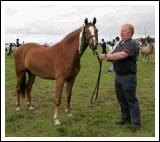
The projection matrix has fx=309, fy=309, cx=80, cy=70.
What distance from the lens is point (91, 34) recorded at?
5742mm

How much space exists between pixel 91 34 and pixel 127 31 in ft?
2.19

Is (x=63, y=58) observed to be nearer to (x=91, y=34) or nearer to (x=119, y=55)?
(x=91, y=34)

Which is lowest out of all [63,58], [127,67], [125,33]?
[127,67]

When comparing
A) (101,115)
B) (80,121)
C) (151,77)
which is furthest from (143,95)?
(151,77)

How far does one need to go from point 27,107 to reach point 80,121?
178 cm

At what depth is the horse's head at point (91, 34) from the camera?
5.68 m

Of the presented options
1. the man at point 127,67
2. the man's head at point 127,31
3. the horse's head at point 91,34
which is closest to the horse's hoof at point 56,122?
the man at point 127,67

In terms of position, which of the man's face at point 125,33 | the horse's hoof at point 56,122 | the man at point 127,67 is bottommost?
the horse's hoof at point 56,122

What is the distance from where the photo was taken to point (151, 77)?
12742 millimetres

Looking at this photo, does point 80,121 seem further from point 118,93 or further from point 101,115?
point 118,93

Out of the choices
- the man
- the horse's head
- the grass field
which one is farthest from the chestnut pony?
the man

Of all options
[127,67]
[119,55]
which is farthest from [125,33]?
[127,67]

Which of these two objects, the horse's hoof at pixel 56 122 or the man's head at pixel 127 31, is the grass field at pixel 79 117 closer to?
the horse's hoof at pixel 56 122

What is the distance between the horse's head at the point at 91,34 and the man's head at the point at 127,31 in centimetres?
50
